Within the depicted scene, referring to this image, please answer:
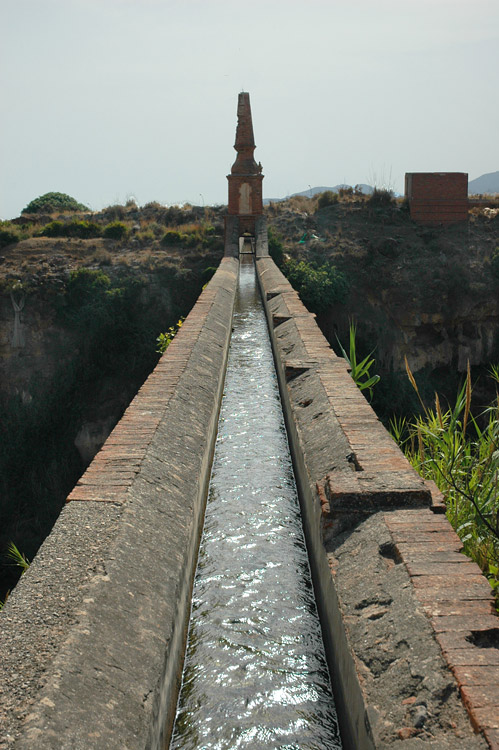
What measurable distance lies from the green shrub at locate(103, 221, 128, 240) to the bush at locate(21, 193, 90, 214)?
349 inches

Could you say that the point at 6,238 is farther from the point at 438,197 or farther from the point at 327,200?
the point at 438,197

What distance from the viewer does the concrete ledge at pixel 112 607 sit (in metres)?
1.76

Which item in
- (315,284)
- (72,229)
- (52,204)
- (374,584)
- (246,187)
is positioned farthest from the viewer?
(52,204)

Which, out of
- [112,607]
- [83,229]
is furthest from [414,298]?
[112,607]

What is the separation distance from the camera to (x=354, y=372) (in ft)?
19.3

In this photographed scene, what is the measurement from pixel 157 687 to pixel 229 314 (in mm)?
7144

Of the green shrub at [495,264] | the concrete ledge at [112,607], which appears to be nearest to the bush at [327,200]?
the green shrub at [495,264]

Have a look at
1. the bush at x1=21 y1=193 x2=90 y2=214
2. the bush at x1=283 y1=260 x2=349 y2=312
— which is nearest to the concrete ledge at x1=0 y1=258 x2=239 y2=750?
the bush at x1=283 y1=260 x2=349 y2=312

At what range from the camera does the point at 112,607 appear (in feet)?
7.18

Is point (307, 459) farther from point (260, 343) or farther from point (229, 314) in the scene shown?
point (229, 314)

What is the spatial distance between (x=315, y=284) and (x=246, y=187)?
5124 mm

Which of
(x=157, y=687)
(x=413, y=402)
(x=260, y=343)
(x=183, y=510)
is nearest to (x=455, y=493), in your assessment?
(x=183, y=510)

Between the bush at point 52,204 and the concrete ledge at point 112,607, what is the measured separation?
30.7 meters

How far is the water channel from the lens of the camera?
7.38 ft
